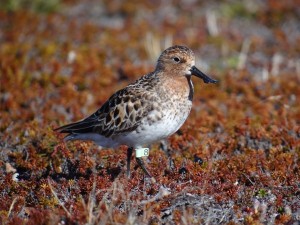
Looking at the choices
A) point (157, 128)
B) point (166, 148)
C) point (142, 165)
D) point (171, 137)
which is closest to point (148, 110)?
point (157, 128)

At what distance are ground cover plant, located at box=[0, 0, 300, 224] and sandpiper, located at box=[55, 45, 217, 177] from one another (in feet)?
1.47

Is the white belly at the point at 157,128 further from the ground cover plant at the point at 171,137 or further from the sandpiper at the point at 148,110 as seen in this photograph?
the ground cover plant at the point at 171,137

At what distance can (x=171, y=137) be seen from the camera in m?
8.24

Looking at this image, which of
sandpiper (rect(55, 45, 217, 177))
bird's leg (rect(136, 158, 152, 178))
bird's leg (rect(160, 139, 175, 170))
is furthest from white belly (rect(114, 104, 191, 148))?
bird's leg (rect(160, 139, 175, 170))

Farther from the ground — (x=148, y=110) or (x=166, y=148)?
(x=148, y=110)

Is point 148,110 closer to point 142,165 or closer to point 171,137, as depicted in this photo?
point 142,165

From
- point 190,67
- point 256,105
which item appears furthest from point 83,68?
point 190,67

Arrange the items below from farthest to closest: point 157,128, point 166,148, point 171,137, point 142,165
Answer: point 171,137
point 166,148
point 142,165
point 157,128

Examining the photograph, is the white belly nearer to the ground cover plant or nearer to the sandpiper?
the sandpiper

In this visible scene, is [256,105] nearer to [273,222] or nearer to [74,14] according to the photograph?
[273,222]

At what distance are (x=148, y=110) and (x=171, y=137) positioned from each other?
178 cm

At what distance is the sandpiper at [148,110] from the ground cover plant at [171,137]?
45 centimetres

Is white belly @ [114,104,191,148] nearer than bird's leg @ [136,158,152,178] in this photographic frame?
Yes

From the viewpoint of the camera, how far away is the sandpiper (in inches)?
256
